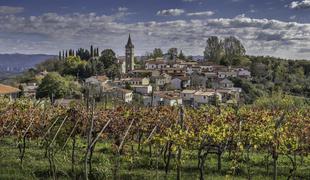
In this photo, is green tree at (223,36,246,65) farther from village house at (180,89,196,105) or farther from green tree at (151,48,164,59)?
village house at (180,89,196,105)

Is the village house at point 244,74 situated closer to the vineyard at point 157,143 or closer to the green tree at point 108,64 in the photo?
the green tree at point 108,64

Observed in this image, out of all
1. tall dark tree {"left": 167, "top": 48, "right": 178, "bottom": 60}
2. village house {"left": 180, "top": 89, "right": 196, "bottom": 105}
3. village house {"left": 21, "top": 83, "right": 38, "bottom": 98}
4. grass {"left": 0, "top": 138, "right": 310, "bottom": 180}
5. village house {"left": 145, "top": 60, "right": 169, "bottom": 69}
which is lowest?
village house {"left": 180, "top": 89, "right": 196, "bottom": 105}

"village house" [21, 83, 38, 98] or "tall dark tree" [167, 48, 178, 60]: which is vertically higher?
"tall dark tree" [167, 48, 178, 60]

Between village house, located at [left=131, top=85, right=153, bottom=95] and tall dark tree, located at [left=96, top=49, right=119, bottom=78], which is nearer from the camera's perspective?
village house, located at [left=131, top=85, right=153, bottom=95]

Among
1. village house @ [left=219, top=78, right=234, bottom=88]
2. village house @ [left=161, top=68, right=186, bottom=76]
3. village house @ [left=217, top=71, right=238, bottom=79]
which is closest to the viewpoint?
village house @ [left=219, top=78, right=234, bottom=88]

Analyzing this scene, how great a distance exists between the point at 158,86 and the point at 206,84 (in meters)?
10.2

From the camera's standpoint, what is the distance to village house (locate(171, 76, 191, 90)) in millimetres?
76375

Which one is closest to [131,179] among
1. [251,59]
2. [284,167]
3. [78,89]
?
[284,167]

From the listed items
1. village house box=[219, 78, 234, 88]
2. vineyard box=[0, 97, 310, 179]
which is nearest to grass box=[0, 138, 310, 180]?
vineyard box=[0, 97, 310, 179]

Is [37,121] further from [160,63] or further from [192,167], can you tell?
[160,63]

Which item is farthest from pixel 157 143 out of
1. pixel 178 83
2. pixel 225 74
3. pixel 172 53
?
pixel 172 53

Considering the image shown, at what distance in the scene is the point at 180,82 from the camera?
76.8 metres

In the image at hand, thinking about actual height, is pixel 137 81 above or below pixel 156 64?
below

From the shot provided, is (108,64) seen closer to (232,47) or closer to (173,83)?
(173,83)
